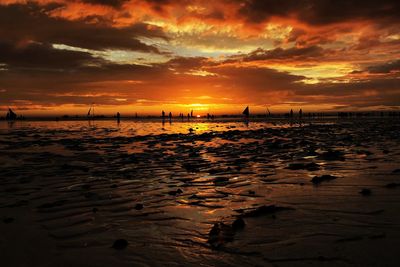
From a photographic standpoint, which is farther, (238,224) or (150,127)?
(150,127)

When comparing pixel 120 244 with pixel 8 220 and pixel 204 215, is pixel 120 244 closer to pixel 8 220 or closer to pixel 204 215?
pixel 204 215

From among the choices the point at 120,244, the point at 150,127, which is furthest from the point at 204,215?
the point at 150,127

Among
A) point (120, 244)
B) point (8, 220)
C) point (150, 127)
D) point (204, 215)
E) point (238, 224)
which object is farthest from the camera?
point (150, 127)

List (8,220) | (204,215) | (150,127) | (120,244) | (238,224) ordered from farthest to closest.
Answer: (150,127) < (204,215) < (8,220) < (238,224) < (120,244)

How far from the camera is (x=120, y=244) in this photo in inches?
217

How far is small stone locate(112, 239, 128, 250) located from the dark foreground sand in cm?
2

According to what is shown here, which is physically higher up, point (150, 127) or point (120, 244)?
point (150, 127)

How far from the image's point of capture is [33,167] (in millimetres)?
13867

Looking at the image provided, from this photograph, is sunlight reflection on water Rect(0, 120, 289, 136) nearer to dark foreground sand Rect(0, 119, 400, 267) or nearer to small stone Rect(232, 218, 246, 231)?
dark foreground sand Rect(0, 119, 400, 267)

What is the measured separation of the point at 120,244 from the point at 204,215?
204cm

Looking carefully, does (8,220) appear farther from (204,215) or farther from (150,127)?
(150,127)

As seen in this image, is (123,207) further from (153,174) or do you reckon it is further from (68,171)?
(68,171)

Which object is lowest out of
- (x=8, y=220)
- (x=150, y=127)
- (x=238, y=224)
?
(x=8, y=220)

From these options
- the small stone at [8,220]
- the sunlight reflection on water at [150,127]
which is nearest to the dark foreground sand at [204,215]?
the small stone at [8,220]
